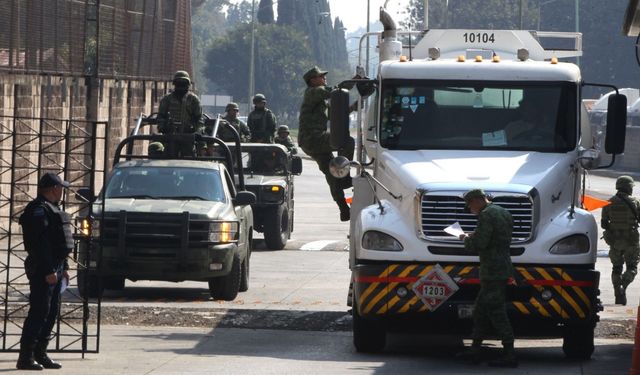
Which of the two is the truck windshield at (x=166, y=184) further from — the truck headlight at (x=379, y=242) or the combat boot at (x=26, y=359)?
the combat boot at (x=26, y=359)

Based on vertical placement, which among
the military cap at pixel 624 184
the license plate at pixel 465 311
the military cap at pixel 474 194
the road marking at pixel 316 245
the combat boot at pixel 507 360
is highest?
the military cap at pixel 474 194

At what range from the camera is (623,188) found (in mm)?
19625

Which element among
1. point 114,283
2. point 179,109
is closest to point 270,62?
point 179,109

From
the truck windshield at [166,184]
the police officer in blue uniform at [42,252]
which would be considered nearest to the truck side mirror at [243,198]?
the truck windshield at [166,184]

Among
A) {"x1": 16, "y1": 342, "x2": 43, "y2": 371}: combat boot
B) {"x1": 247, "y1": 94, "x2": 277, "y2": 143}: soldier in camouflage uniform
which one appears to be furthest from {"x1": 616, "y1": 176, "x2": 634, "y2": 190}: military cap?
{"x1": 247, "y1": 94, "x2": 277, "y2": 143}: soldier in camouflage uniform

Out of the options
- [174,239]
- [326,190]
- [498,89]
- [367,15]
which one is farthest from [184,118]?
[367,15]

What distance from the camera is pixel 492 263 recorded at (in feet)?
44.1

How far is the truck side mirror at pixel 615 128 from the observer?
15.0 metres

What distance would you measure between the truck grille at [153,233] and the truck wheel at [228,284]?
637mm

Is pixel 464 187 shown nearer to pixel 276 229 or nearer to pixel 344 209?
pixel 344 209

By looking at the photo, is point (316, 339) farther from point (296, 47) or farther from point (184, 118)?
point (296, 47)

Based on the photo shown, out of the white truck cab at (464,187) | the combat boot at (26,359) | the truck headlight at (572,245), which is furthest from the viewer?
the truck headlight at (572,245)

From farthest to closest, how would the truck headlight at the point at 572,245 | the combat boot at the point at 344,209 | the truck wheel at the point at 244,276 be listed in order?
1. the truck wheel at the point at 244,276
2. the combat boot at the point at 344,209
3. the truck headlight at the point at 572,245

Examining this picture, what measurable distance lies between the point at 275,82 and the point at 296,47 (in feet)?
12.0
